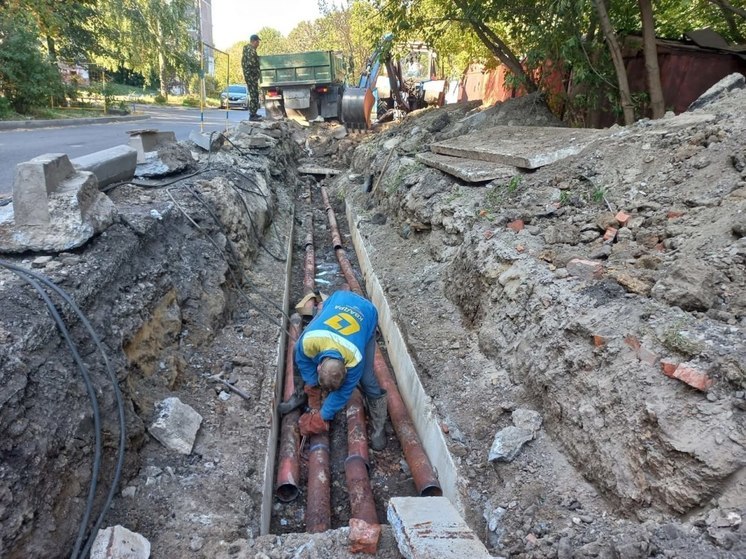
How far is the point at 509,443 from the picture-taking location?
334 cm

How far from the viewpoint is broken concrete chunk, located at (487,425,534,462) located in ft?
10.8

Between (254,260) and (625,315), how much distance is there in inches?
194

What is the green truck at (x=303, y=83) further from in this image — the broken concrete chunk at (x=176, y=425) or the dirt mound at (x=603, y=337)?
the broken concrete chunk at (x=176, y=425)

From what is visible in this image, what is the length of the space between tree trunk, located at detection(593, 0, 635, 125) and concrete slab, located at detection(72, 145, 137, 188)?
591 cm

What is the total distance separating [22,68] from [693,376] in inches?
736

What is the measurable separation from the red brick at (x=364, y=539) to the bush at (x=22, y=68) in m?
17.2

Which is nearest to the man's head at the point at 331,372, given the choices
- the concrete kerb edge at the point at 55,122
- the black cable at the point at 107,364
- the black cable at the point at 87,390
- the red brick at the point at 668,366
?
the black cable at the point at 107,364

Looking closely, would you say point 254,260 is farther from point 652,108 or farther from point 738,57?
point 738,57

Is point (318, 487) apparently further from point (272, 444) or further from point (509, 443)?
point (509, 443)

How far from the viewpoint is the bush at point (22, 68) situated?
1420 centimetres

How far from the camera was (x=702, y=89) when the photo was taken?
22.5 ft

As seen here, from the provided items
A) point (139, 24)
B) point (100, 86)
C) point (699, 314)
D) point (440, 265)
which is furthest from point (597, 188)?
point (139, 24)

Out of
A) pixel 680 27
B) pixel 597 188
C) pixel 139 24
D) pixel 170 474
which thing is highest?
pixel 139 24

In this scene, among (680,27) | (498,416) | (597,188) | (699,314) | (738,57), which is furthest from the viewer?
(680,27)
